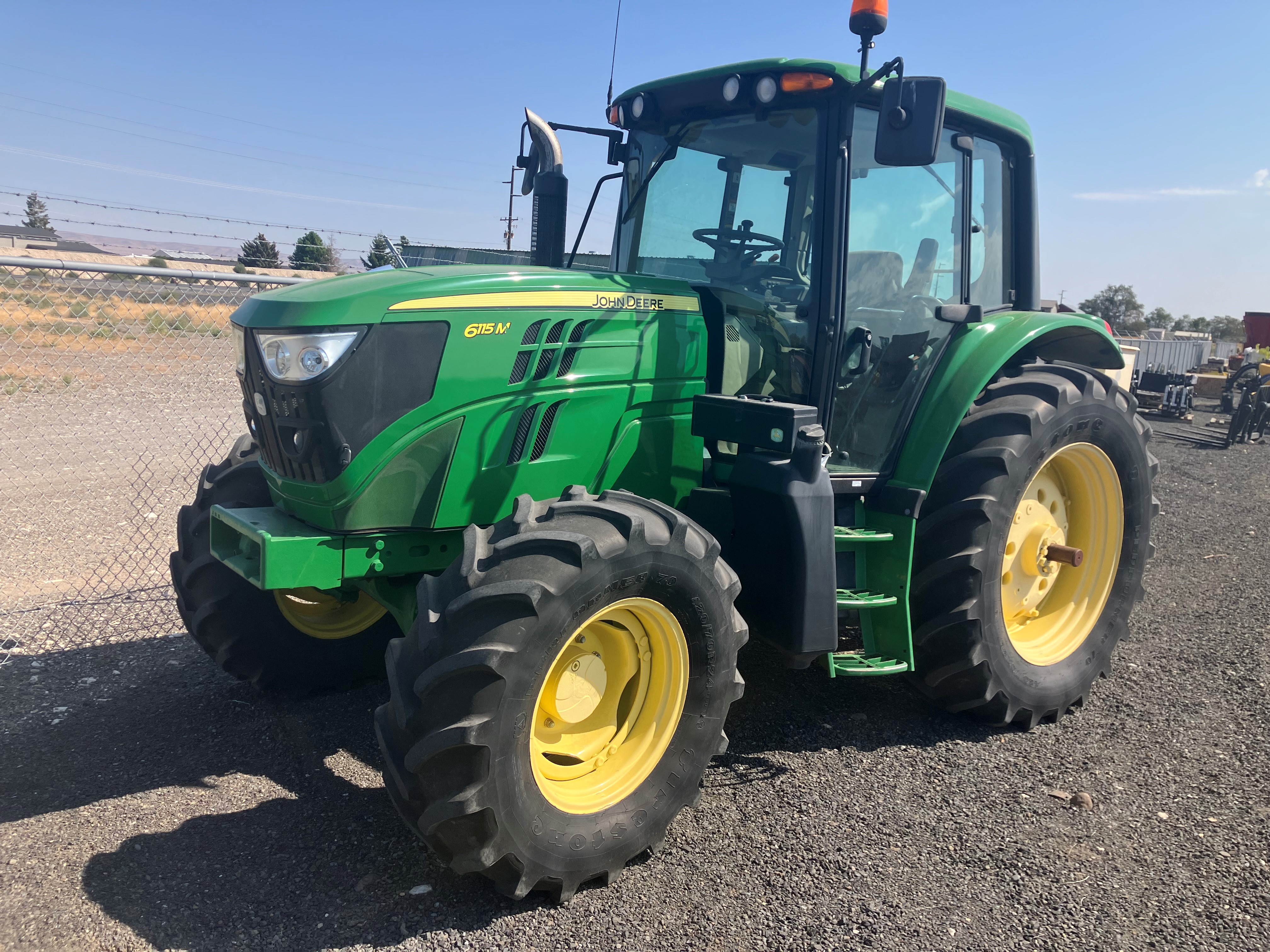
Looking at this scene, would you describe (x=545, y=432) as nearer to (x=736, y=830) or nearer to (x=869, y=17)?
(x=736, y=830)

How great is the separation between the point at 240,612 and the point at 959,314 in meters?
3.23

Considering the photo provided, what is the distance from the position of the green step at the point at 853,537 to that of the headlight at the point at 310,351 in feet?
5.99

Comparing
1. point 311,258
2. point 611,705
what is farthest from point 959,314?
point 311,258

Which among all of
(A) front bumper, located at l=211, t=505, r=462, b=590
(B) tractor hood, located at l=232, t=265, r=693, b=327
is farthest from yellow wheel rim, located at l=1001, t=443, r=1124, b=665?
(A) front bumper, located at l=211, t=505, r=462, b=590

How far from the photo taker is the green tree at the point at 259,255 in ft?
32.3

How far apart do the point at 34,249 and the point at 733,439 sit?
23.8 m

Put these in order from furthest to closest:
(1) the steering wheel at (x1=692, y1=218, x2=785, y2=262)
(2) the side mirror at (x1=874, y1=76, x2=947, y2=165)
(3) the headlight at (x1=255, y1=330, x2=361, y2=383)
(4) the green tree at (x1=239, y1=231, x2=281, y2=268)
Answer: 1. (4) the green tree at (x1=239, y1=231, x2=281, y2=268)
2. (1) the steering wheel at (x1=692, y1=218, x2=785, y2=262)
3. (2) the side mirror at (x1=874, y1=76, x2=947, y2=165)
4. (3) the headlight at (x1=255, y1=330, x2=361, y2=383)

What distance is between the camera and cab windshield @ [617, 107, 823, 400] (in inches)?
142

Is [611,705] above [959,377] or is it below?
below

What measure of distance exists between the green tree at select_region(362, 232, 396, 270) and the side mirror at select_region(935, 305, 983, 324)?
90.8 inches

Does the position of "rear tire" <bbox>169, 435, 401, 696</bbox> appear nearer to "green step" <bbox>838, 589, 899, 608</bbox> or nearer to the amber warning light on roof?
"green step" <bbox>838, 589, 899, 608</bbox>

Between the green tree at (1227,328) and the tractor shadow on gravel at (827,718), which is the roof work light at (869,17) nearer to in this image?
the tractor shadow on gravel at (827,718)

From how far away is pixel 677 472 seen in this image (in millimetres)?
3549

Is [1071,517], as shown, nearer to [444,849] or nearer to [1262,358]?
[444,849]
